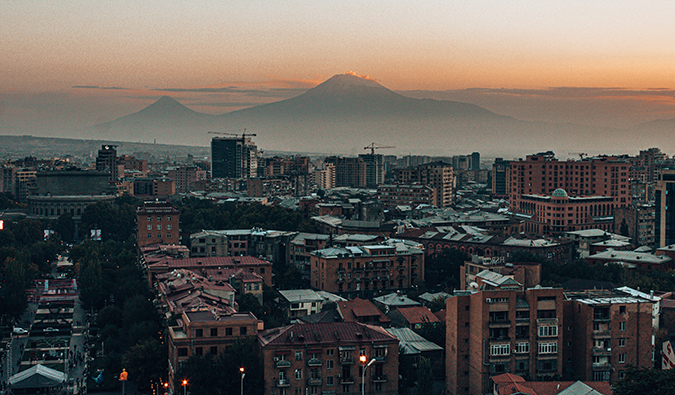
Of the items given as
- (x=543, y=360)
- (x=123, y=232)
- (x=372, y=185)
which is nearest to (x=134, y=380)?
(x=543, y=360)

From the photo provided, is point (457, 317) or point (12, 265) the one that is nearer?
point (457, 317)

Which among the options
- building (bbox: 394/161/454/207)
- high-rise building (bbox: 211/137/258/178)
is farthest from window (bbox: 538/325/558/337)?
high-rise building (bbox: 211/137/258/178)

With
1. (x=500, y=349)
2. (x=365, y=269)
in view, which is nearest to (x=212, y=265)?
(x=365, y=269)

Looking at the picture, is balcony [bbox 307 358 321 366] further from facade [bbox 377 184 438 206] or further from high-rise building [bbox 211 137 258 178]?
high-rise building [bbox 211 137 258 178]

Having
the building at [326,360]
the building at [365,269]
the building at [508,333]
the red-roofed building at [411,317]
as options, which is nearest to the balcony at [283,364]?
the building at [326,360]

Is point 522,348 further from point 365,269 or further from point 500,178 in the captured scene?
point 500,178

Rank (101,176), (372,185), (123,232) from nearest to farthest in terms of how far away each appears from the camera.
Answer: (123,232)
(101,176)
(372,185)

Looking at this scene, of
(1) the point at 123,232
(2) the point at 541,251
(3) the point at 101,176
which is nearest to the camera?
(2) the point at 541,251

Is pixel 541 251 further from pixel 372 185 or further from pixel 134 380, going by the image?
pixel 372 185
